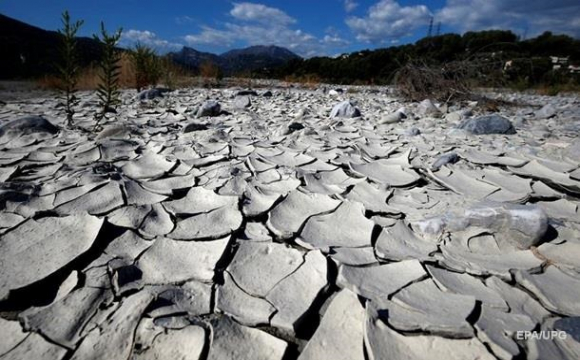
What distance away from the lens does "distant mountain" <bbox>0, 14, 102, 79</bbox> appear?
8859 mm

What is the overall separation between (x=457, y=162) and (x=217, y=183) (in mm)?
1322

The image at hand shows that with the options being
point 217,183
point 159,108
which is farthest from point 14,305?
point 159,108

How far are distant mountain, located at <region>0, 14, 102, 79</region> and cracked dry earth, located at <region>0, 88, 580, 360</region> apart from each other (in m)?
4.12

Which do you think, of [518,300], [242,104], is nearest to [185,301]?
[518,300]

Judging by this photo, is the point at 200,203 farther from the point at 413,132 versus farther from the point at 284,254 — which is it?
the point at 413,132

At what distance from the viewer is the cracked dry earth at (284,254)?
684 millimetres

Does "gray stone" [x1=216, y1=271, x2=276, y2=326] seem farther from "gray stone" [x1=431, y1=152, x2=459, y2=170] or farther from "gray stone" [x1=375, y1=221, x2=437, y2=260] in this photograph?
"gray stone" [x1=431, y1=152, x2=459, y2=170]

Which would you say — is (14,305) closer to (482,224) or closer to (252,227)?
(252,227)

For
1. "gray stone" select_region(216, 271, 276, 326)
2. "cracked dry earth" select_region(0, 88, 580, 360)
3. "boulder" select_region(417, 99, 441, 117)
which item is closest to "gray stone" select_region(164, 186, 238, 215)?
"cracked dry earth" select_region(0, 88, 580, 360)

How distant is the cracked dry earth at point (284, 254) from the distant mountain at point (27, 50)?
412 cm

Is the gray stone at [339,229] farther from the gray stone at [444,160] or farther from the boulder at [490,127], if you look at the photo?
the boulder at [490,127]

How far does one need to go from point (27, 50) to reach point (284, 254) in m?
16.6

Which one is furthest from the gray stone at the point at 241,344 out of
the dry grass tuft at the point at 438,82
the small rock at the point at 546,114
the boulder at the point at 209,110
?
the dry grass tuft at the point at 438,82

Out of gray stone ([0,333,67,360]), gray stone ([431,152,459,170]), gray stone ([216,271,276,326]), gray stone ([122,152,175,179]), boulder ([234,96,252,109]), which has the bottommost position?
gray stone ([0,333,67,360])
